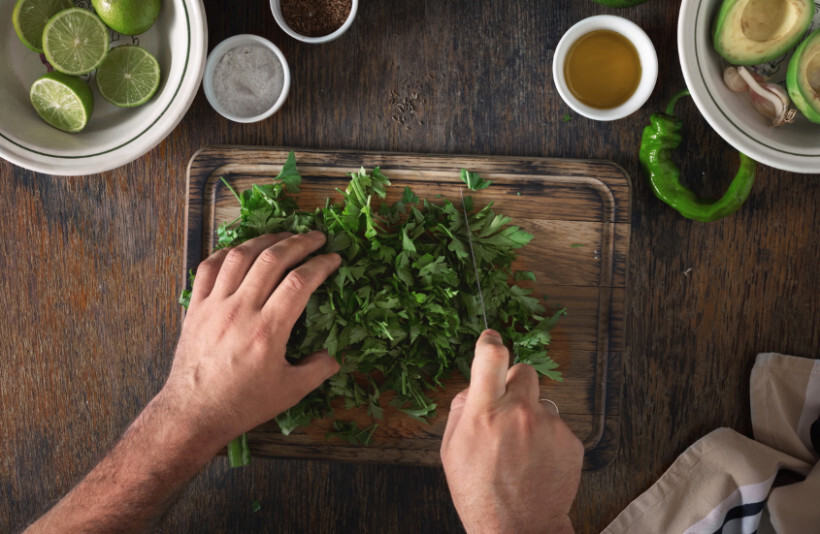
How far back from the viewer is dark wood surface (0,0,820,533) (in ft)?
4.10

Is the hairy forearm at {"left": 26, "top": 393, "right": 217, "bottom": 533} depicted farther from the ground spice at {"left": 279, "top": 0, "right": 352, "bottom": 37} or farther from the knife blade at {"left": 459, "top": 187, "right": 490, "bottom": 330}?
the ground spice at {"left": 279, "top": 0, "right": 352, "bottom": 37}

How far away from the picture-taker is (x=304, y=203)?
124cm

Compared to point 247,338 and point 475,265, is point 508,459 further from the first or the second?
point 247,338

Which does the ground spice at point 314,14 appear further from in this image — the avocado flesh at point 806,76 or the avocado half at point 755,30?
the avocado flesh at point 806,76

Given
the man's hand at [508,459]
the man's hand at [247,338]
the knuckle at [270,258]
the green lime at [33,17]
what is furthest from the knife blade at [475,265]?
the green lime at [33,17]

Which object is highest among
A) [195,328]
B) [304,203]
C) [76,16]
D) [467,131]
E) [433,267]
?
[76,16]

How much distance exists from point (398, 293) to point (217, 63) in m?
0.60

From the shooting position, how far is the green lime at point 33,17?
3.74 feet

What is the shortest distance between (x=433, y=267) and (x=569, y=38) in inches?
21.3

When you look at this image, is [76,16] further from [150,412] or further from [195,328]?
[150,412]

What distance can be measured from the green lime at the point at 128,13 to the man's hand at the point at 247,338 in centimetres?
46

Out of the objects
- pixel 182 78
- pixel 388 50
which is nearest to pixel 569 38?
pixel 388 50

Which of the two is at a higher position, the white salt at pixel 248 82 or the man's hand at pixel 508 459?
the white salt at pixel 248 82

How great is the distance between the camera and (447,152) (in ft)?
4.13
